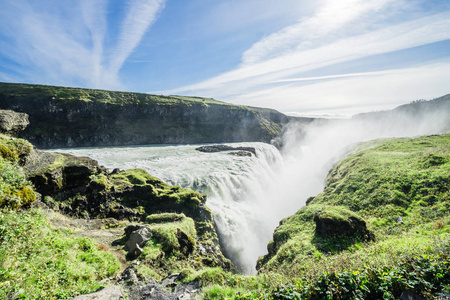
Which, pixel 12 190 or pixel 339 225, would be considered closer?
pixel 12 190

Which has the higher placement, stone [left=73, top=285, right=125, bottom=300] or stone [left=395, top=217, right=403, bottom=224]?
stone [left=73, top=285, right=125, bottom=300]

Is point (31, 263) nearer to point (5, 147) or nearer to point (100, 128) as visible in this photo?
point (5, 147)

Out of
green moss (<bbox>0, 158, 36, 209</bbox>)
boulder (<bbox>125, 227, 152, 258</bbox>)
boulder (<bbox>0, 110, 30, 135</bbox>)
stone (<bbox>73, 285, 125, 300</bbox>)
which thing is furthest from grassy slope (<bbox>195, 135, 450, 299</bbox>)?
boulder (<bbox>0, 110, 30, 135</bbox>)

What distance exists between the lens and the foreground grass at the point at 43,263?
4.34m

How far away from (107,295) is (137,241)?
4.55m

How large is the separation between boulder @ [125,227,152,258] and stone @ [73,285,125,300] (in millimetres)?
3527

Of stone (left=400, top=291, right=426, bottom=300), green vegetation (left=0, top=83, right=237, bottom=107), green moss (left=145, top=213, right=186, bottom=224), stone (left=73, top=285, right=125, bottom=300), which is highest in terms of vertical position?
green vegetation (left=0, top=83, right=237, bottom=107)

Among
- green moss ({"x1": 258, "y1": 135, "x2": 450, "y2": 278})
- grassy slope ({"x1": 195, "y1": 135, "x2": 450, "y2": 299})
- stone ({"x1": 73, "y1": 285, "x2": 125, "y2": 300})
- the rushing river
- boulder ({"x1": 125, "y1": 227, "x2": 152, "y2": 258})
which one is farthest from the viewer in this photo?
the rushing river

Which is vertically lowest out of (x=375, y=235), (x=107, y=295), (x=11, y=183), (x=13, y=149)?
(x=375, y=235)

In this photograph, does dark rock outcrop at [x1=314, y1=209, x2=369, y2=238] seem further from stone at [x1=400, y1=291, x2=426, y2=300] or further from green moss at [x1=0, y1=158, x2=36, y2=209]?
green moss at [x1=0, y1=158, x2=36, y2=209]

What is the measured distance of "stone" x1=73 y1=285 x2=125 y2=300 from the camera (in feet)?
15.1

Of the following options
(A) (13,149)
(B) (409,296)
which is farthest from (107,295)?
(A) (13,149)

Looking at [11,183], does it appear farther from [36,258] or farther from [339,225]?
[339,225]

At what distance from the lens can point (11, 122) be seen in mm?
11133
